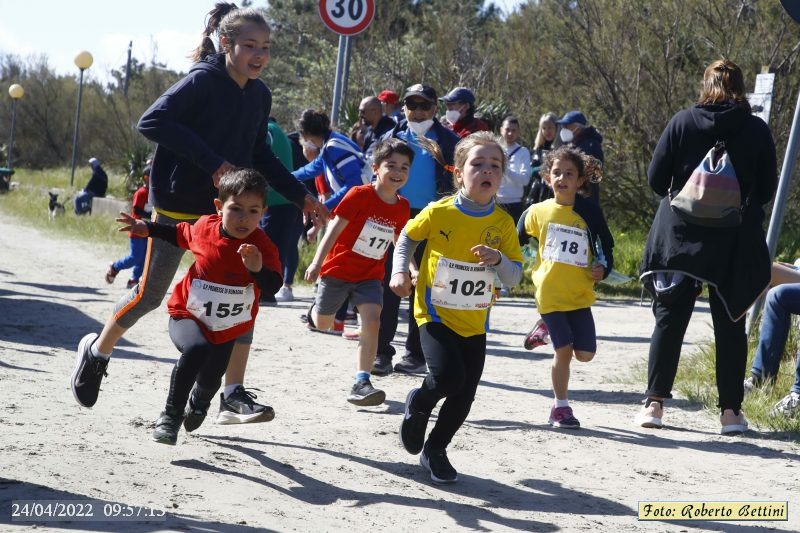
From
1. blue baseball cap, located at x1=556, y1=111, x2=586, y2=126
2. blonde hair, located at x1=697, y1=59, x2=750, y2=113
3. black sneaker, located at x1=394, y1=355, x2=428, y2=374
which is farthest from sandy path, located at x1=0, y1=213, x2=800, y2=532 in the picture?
blue baseball cap, located at x1=556, y1=111, x2=586, y2=126

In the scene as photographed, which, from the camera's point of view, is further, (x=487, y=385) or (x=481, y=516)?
(x=487, y=385)

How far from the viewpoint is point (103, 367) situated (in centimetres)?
564

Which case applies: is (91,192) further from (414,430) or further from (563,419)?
(414,430)

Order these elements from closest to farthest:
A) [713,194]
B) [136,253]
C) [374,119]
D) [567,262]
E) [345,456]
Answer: [345,456] → [713,194] → [567,262] → [374,119] → [136,253]

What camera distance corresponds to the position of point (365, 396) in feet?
21.6

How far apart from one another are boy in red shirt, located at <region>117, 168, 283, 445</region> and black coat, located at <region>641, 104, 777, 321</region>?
244 centimetres

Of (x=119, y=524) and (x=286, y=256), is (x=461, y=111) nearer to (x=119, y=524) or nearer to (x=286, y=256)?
(x=286, y=256)

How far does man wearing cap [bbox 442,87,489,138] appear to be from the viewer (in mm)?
9469

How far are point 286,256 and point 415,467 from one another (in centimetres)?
696

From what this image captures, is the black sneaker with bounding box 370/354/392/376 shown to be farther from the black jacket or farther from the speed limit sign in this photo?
the speed limit sign

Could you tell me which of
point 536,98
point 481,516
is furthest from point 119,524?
point 536,98

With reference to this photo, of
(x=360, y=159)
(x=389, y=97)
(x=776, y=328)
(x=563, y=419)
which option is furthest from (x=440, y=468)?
(x=389, y=97)

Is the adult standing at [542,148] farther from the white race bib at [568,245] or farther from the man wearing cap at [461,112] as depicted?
the white race bib at [568,245]

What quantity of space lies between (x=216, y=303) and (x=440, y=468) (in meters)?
1.24
